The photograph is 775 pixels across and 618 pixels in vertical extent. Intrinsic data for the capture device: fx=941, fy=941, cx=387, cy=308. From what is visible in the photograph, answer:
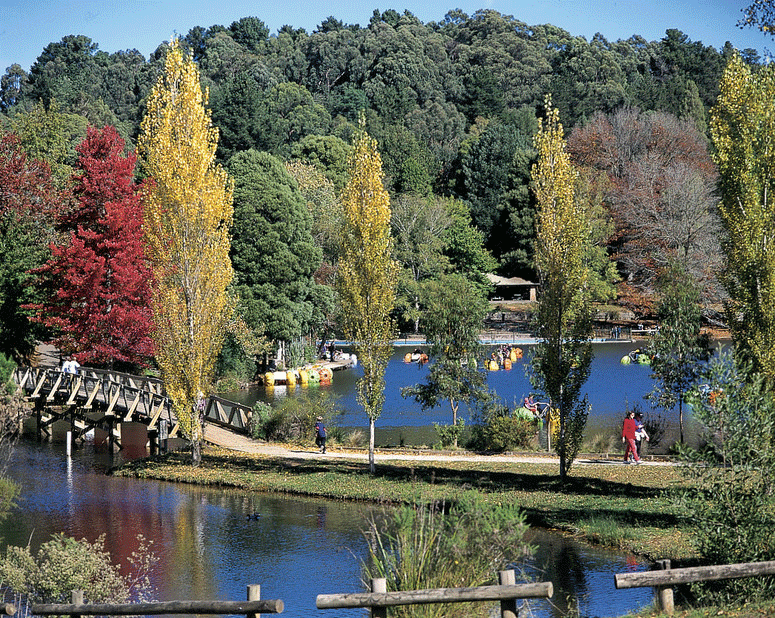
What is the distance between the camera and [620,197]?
75.8m

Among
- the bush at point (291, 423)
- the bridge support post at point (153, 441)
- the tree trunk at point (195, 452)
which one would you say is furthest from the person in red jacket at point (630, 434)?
the bridge support post at point (153, 441)

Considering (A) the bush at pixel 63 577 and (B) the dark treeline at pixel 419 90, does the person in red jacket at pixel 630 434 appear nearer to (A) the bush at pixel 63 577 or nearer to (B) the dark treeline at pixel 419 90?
(A) the bush at pixel 63 577

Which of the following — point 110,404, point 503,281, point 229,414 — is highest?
point 503,281

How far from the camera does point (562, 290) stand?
25.2 metres

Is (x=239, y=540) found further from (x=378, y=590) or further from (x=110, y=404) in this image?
(x=110, y=404)

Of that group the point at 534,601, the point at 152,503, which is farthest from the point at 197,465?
the point at 534,601

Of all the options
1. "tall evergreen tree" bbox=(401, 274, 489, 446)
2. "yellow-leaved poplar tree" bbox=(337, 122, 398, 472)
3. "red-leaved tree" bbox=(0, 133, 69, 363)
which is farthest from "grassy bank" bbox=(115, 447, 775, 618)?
"red-leaved tree" bbox=(0, 133, 69, 363)

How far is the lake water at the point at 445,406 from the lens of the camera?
36.9 metres

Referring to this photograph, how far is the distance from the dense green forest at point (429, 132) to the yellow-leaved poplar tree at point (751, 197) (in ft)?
114

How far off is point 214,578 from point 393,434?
18.8 m

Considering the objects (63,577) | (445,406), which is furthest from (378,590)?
(445,406)

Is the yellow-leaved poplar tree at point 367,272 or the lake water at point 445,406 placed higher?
the yellow-leaved poplar tree at point 367,272

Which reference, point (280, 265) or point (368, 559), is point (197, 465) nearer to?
point (368, 559)

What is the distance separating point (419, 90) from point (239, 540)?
11425 cm
